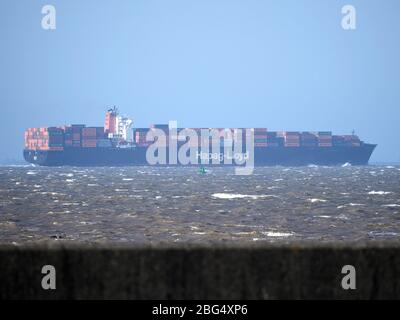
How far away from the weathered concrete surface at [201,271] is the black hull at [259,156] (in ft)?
495

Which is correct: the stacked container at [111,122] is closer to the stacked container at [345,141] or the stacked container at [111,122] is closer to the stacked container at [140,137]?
the stacked container at [140,137]

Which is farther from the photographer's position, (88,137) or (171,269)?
(88,137)

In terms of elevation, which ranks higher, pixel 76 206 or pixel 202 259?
pixel 202 259

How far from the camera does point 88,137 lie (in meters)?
154

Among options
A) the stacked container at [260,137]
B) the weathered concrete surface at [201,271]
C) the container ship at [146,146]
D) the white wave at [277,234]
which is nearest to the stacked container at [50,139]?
the container ship at [146,146]

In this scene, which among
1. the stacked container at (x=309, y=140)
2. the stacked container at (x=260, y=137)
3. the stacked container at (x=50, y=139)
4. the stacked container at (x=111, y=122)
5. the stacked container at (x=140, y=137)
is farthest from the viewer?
the stacked container at (x=111, y=122)

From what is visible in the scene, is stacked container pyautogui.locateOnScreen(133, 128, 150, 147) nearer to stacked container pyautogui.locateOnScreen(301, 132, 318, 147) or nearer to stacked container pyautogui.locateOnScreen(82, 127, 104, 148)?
stacked container pyautogui.locateOnScreen(82, 127, 104, 148)

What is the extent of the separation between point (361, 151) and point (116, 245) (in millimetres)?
160553

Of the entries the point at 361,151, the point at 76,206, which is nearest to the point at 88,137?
the point at 361,151

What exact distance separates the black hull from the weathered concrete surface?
151 m

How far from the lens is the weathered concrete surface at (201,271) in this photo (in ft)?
14.3

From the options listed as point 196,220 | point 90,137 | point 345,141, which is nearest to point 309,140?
point 345,141
